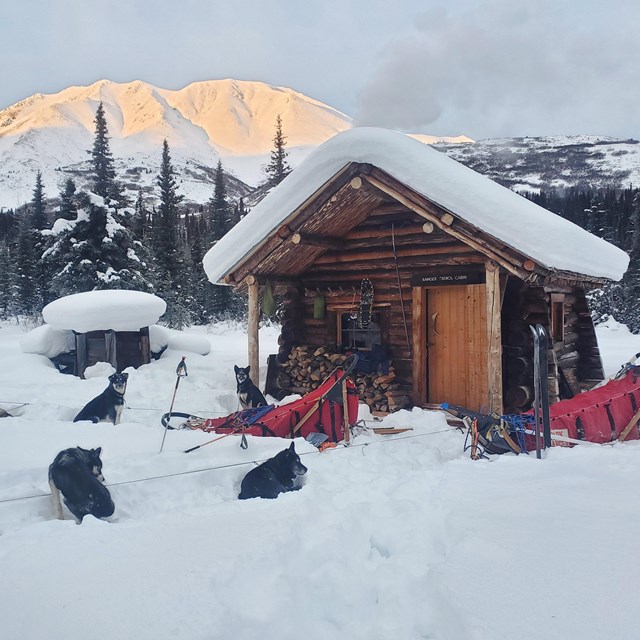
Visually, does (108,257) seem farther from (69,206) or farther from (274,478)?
(274,478)

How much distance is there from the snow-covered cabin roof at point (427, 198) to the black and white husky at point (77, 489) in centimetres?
537

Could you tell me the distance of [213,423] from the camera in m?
7.12

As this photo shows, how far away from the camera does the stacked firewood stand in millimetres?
9086

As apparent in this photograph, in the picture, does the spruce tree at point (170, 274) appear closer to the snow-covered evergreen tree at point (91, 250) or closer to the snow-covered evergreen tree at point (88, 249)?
the snow-covered evergreen tree at point (91, 250)

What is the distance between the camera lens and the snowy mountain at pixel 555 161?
272ft

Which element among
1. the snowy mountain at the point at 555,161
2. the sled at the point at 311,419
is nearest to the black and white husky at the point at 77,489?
the sled at the point at 311,419

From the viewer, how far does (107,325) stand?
11523 millimetres

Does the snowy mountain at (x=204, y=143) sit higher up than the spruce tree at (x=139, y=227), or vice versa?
the snowy mountain at (x=204, y=143)

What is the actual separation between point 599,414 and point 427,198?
3.51 m

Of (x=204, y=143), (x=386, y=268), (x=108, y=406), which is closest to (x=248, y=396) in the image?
(x=108, y=406)

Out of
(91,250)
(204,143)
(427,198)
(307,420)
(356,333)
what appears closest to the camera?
(307,420)

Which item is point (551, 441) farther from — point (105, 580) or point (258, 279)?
point (258, 279)

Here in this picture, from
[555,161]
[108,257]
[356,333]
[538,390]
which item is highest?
[555,161]

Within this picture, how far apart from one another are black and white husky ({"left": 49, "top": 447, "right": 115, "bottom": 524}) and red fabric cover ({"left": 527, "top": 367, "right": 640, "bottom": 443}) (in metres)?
4.51
